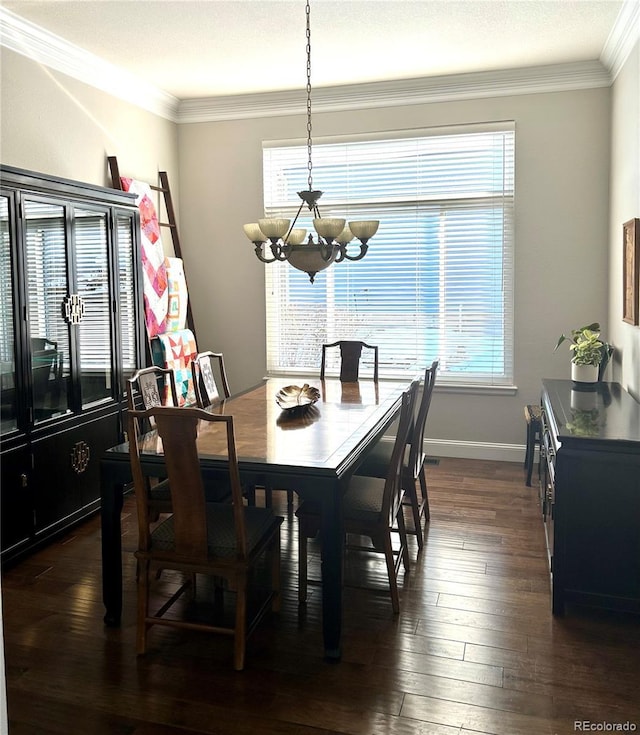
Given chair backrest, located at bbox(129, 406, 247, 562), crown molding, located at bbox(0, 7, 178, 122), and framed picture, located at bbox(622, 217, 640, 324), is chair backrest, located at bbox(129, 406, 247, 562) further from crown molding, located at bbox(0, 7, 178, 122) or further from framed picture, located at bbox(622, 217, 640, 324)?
crown molding, located at bbox(0, 7, 178, 122)

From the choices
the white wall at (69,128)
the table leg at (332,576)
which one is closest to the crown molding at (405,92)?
the white wall at (69,128)

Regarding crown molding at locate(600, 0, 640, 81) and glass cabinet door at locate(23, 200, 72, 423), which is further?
crown molding at locate(600, 0, 640, 81)

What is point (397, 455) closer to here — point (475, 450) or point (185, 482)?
point (185, 482)

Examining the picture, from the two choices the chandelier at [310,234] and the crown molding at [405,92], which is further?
the crown molding at [405,92]

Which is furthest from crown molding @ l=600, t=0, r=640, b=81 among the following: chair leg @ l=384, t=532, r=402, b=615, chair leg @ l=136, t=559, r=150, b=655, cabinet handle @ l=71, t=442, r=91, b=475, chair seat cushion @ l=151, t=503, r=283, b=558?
cabinet handle @ l=71, t=442, r=91, b=475

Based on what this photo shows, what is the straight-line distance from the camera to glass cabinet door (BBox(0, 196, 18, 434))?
320cm

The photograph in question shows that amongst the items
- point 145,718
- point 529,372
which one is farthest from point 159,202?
point 145,718

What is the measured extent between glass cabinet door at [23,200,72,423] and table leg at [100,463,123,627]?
1.01 metres

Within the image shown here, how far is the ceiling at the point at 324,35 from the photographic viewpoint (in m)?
3.65

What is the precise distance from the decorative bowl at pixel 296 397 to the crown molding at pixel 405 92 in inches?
103

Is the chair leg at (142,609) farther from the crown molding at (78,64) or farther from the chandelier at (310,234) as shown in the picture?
the crown molding at (78,64)

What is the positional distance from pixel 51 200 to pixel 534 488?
11.5ft

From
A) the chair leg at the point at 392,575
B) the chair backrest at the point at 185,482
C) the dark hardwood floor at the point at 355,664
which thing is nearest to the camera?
the dark hardwood floor at the point at 355,664

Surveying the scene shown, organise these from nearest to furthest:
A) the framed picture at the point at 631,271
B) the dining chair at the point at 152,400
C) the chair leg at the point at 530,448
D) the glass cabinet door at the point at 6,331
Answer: the dining chair at the point at 152,400
the glass cabinet door at the point at 6,331
the framed picture at the point at 631,271
the chair leg at the point at 530,448
